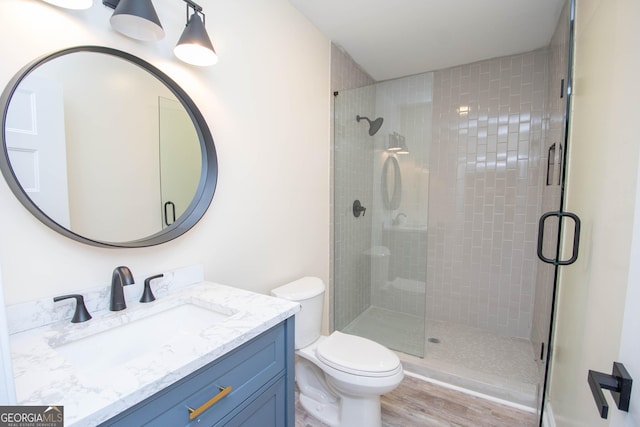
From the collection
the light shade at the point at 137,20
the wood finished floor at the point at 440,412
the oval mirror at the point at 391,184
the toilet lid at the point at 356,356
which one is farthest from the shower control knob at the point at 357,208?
the light shade at the point at 137,20

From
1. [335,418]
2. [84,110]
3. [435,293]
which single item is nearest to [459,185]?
[435,293]

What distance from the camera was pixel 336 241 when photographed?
2.46 meters

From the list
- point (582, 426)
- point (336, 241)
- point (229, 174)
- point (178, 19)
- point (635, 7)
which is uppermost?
point (178, 19)

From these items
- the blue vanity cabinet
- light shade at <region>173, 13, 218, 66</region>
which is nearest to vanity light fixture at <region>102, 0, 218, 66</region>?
light shade at <region>173, 13, 218, 66</region>

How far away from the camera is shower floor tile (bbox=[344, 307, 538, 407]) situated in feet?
6.34

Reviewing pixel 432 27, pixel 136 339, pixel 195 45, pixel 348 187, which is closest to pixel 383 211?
pixel 348 187

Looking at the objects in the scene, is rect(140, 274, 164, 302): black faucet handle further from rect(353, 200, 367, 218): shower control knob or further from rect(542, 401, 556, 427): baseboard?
rect(542, 401, 556, 427): baseboard

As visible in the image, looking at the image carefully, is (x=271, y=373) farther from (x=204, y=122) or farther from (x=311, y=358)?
(x=204, y=122)

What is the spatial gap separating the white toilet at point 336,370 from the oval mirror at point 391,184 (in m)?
1.06

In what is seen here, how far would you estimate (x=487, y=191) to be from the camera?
8.81 feet

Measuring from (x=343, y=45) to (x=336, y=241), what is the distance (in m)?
1.64

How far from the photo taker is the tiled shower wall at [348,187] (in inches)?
95.2

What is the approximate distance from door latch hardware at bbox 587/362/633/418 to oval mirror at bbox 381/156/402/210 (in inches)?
74.2

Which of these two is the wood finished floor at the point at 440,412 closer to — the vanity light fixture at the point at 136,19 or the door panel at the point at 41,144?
the door panel at the point at 41,144
